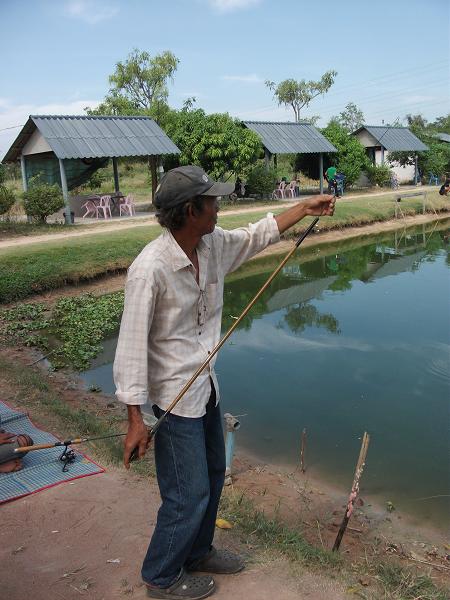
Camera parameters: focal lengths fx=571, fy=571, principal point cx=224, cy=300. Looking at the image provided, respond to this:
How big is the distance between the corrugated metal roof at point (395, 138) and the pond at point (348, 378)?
1732 cm

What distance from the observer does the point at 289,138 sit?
2283 cm

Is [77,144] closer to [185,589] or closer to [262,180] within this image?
[262,180]

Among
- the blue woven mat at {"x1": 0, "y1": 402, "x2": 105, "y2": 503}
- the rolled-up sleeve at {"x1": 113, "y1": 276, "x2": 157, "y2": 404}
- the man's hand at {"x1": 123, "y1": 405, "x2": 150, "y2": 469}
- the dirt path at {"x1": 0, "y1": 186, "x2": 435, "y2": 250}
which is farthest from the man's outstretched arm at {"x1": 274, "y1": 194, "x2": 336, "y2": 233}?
the dirt path at {"x1": 0, "y1": 186, "x2": 435, "y2": 250}

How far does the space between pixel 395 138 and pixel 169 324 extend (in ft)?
95.9

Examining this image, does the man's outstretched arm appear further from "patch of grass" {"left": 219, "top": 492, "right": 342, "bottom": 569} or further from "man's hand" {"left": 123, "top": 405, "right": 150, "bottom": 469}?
"patch of grass" {"left": 219, "top": 492, "right": 342, "bottom": 569}

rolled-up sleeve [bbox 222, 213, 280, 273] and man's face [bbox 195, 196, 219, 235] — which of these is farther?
rolled-up sleeve [bbox 222, 213, 280, 273]

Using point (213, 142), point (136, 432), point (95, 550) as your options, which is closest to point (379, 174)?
point (213, 142)

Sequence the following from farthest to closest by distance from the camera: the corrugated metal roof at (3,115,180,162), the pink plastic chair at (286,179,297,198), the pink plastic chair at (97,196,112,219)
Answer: the pink plastic chair at (286,179,297,198) → the pink plastic chair at (97,196,112,219) → the corrugated metal roof at (3,115,180,162)

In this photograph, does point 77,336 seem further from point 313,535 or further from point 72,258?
point 313,535

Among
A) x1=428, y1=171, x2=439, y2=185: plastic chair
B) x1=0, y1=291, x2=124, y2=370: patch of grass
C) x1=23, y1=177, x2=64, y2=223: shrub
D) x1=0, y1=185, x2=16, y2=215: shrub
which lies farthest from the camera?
x1=428, y1=171, x2=439, y2=185: plastic chair

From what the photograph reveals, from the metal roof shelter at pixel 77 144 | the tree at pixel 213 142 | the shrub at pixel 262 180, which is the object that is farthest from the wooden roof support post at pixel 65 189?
the shrub at pixel 262 180

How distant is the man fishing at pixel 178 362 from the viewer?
2.15 m

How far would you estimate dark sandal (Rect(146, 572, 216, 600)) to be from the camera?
7.89 ft

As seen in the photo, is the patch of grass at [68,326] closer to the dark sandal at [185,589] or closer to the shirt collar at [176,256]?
the dark sandal at [185,589]
